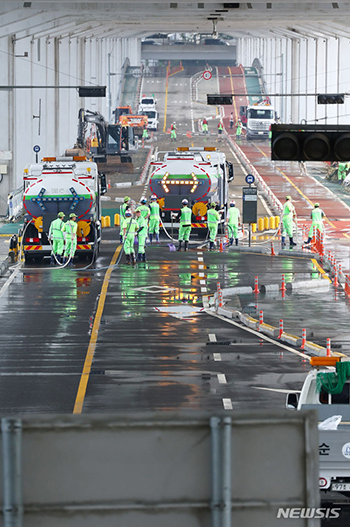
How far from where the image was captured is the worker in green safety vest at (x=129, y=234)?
30.5 m

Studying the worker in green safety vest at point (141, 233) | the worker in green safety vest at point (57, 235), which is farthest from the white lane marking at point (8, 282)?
the worker in green safety vest at point (141, 233)

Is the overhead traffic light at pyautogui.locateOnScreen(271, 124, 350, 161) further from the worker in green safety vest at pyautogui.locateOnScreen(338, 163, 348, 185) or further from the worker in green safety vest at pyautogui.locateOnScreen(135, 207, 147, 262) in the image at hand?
the worker in green safety vest at pyautogui.locateOnScreen(338, 163, 348, 185)

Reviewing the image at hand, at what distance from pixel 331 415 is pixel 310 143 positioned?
175 inches

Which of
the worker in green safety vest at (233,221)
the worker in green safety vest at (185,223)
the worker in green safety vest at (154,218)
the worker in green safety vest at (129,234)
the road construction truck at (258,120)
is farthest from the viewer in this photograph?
the road construction truck at (258,120)

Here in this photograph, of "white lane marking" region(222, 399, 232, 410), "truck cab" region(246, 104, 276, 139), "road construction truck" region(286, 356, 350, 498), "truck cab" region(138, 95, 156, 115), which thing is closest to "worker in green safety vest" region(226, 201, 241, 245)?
"white lane marking" region(222, 399, 232, 410)

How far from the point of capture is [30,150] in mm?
52750

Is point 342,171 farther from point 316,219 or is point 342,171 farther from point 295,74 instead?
point 295,74

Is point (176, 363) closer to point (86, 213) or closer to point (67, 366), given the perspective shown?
point (67, 366)

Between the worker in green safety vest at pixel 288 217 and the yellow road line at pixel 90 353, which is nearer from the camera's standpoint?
the yellow road line at pixel 90 353

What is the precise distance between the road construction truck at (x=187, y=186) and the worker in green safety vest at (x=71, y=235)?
7192 millimetres

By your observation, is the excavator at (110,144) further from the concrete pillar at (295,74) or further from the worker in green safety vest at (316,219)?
the worker in green safety vest at (316,219)

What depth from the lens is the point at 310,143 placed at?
1418 centimetres

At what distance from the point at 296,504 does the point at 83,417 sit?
1342 millimetres

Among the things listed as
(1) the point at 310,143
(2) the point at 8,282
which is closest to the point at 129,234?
(2) the point at 8,282
